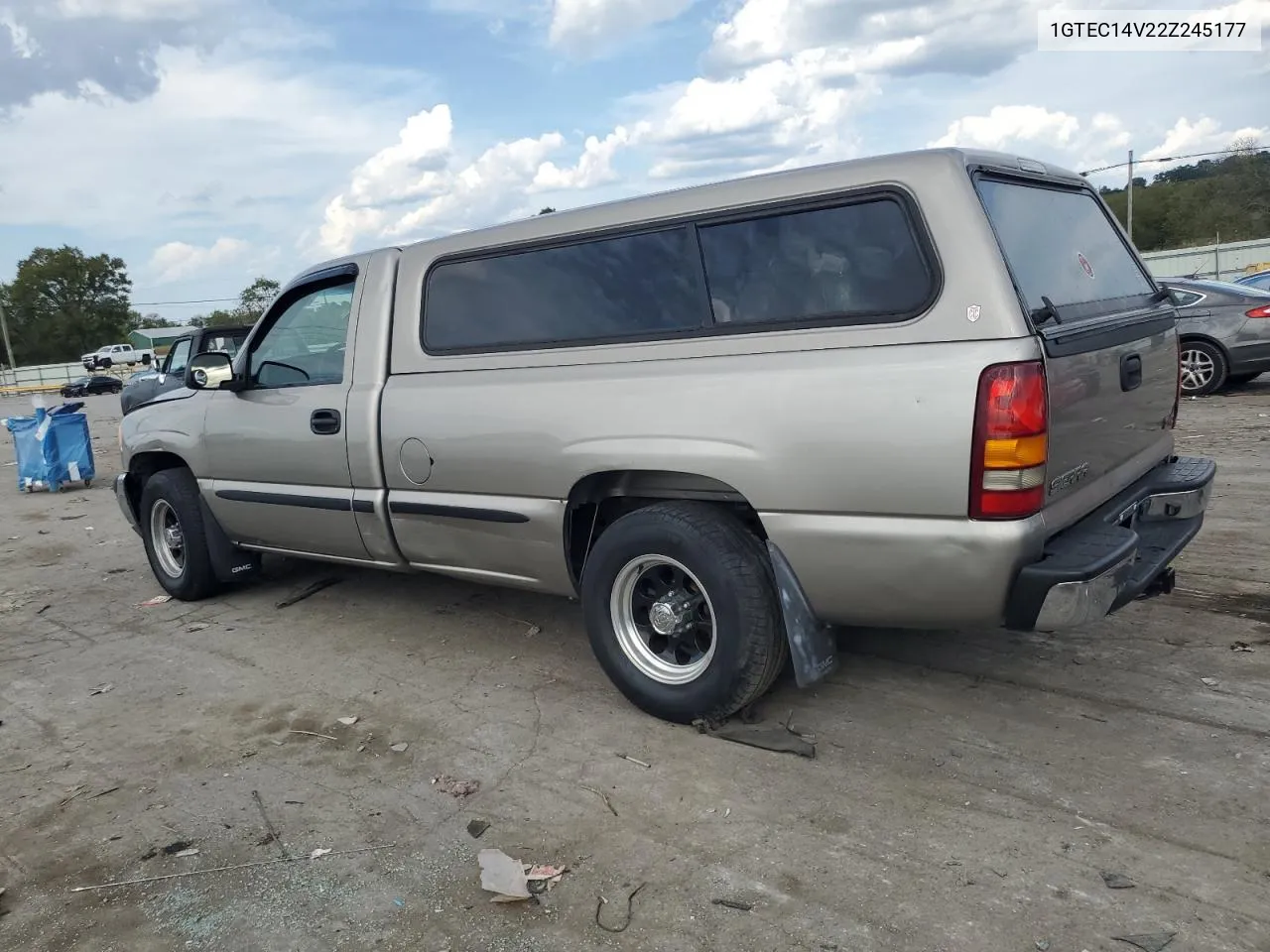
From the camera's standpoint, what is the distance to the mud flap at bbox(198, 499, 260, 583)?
5.82 m

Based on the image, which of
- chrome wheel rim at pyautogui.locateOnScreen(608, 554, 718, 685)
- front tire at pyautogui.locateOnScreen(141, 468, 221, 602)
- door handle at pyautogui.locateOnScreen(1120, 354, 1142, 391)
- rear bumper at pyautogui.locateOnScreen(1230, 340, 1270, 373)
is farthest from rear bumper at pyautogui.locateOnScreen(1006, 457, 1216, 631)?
rear bumper at pyautogui.locateOnScreen(1230, 340, 1270, 373)

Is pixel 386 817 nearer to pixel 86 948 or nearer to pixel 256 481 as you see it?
pixel 86 948

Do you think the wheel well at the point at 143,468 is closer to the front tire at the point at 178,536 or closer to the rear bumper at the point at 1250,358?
the front tire at the point at 178,536

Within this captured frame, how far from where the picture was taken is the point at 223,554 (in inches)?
231

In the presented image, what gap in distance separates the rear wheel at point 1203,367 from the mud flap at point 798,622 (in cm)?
974

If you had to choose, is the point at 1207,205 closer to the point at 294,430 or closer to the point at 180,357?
the point at 180,357

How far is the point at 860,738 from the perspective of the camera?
3.57 metres

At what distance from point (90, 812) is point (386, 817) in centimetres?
115

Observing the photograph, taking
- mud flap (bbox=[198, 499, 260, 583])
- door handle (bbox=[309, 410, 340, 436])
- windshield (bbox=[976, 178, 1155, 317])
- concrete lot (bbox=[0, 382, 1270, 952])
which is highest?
windshield (bbox=[976, 178, 1155, 317])

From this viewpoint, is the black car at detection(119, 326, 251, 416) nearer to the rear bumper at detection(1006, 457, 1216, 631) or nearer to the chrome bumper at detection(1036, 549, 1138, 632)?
the rear bumper at detection(1006, 457, 1216, 631)

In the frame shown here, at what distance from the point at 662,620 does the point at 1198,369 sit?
33.2 feet

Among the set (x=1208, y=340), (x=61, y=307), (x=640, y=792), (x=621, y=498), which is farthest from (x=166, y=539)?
(x=61, y=307)

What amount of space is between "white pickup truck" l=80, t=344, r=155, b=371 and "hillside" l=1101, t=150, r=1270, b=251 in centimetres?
6061

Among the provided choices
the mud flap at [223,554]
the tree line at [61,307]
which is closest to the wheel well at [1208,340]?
the mud flap at [223,554]
